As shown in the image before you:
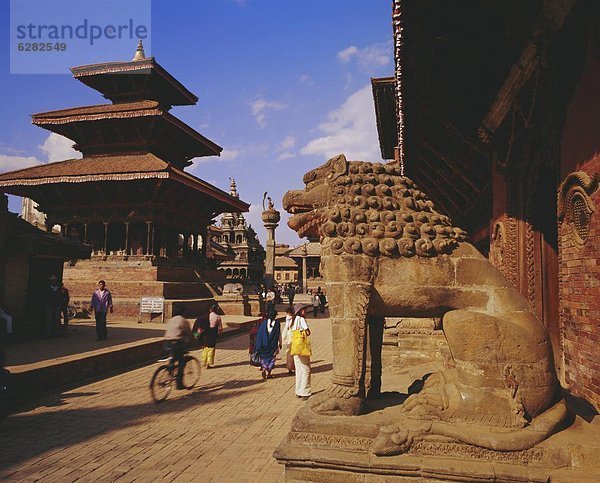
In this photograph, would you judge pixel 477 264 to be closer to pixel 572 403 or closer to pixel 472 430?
pixel 472 430

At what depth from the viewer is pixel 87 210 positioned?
822 inches

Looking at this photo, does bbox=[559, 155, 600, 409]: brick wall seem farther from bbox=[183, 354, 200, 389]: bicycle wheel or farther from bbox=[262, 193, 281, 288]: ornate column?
bbox=[262, 193, 281, 288]: ornate column

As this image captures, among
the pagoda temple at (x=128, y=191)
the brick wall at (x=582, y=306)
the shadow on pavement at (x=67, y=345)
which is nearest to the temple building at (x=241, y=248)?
the pagoda temple at (x=128, y=191)

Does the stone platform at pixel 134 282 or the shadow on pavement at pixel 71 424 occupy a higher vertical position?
the stone platform at pixel 134 282

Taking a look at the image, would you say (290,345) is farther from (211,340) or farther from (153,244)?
(153,244)

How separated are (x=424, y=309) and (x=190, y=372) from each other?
5070mm

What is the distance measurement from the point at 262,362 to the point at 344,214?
5199 mm

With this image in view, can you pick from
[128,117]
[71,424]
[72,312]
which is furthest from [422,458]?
[128,117]

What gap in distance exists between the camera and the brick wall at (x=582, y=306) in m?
3.68

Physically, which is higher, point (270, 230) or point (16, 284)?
point (270, 230)

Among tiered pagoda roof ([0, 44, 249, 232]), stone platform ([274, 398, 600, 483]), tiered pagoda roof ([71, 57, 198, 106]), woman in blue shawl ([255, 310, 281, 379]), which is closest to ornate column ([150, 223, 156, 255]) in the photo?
tiered pagoda roof ([0, 44, 249, 232])

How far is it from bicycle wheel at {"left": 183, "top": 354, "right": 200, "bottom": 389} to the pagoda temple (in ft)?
31.1

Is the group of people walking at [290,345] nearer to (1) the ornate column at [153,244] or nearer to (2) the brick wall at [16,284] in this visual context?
(2) the brick wall at [16,284]

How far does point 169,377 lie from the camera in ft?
21.6
